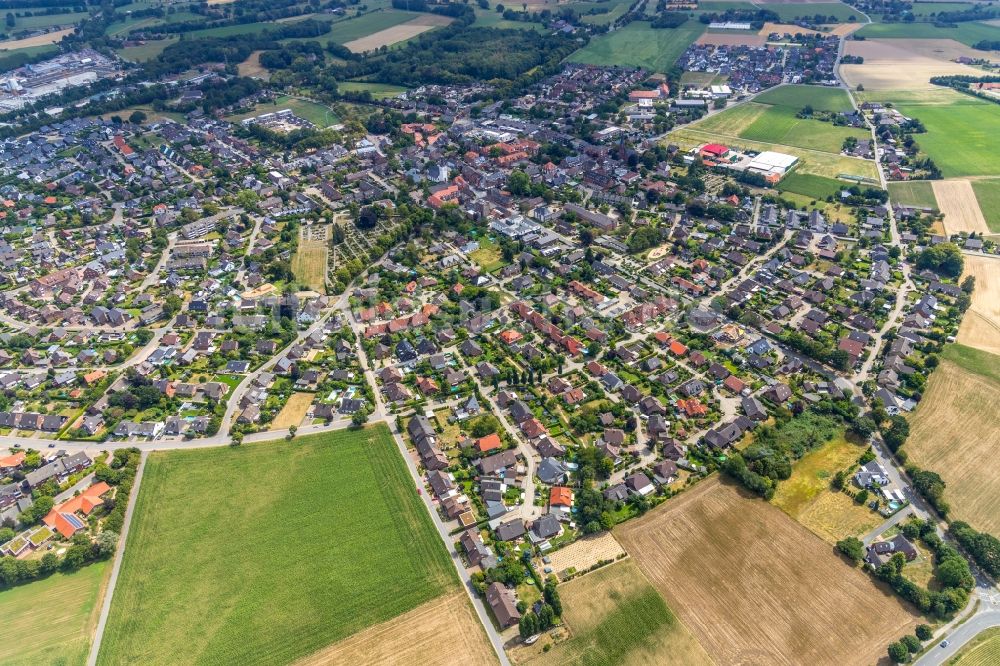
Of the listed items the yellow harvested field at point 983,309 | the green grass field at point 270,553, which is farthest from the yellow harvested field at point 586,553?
the yellow harvested field at point 983,309

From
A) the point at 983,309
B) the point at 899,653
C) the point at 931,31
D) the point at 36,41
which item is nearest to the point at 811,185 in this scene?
the point at 983,309

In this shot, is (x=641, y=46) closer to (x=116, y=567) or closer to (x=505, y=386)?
(x=505, y=386)

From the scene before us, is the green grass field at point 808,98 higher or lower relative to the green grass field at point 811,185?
higher

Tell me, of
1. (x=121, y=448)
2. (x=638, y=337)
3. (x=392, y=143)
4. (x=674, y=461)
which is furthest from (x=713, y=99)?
(x=121, y=448)

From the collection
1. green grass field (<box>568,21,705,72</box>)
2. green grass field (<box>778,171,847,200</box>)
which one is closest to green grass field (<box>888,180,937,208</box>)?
green grass field (<box>778,171,847,200</box>)

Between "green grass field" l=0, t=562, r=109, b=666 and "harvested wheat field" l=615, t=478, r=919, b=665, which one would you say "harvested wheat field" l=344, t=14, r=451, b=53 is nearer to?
"green grass field" l=0, t=562, r=109, b=666

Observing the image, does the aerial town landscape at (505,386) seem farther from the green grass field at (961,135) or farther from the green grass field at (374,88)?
the green grass field at (374,88)

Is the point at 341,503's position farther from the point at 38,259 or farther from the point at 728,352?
the point at 38,259
